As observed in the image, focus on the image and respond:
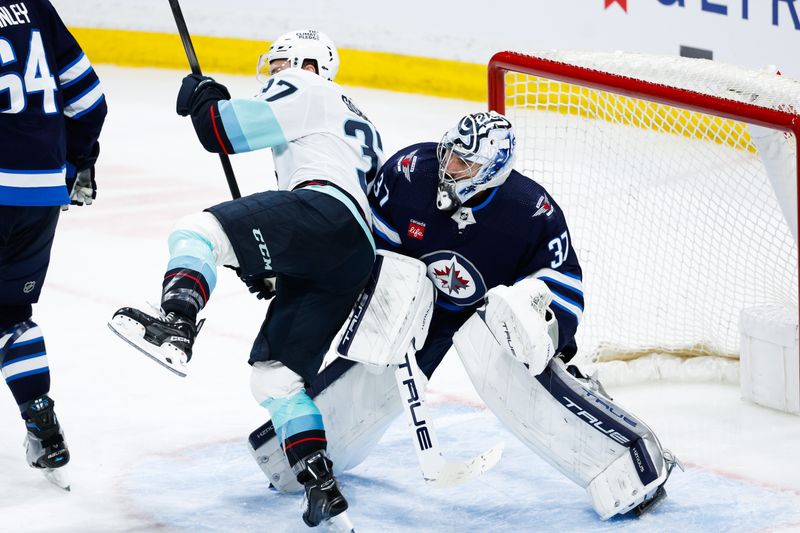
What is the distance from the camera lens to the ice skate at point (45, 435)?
9.14ft

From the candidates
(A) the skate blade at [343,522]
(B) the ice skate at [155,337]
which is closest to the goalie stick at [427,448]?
(A) the skate blade at [343,522]

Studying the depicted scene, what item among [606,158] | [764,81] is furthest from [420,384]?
[606,158]

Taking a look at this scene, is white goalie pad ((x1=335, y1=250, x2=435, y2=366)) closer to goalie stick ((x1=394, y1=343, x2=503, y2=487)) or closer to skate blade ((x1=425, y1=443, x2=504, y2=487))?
goalie stick ((x1=394, y1=343, x2=503, y2=487))

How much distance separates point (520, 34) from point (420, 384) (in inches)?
153

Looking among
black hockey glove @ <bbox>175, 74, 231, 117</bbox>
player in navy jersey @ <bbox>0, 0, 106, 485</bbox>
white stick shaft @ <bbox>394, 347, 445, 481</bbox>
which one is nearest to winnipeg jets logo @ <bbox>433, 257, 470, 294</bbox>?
white stick shaft @ <bbox>394, 347, 445, 481</bbox>

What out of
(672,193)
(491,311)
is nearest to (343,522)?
(491,311)

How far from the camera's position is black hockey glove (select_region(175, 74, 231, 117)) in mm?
2664

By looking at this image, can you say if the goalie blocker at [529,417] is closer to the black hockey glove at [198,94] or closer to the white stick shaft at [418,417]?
the white stick shaft at [418,417]

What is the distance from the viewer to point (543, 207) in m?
2.65

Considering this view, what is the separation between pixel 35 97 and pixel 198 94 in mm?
357

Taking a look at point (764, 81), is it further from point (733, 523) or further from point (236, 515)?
point (236, 515)

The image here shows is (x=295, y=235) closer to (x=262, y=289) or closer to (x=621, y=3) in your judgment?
(x=262, y=289)

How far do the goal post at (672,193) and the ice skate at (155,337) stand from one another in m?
1.67

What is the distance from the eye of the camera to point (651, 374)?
364cm
